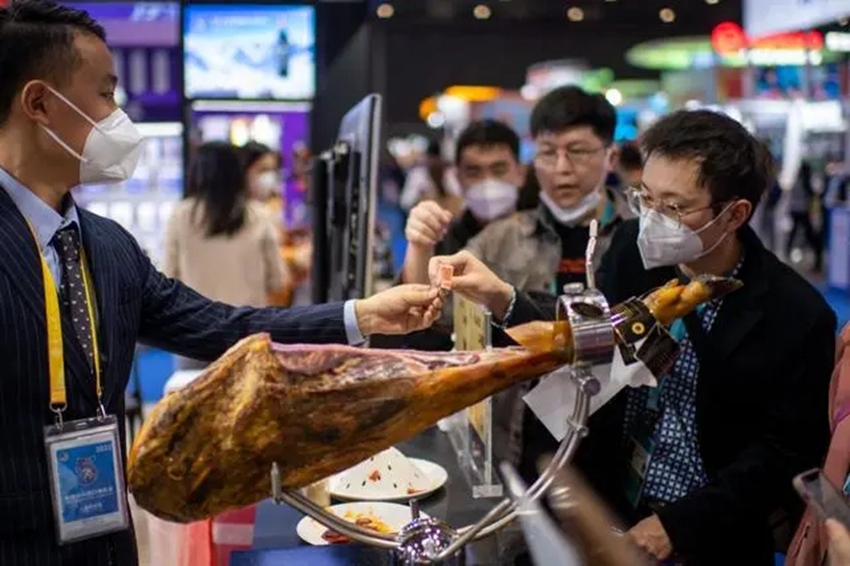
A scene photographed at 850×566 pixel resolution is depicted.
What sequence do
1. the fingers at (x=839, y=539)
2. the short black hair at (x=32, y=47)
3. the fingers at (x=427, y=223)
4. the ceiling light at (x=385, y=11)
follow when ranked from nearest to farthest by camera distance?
the fingers at (x=839, y=539) → the short black hair at (x=32, y=47) → the fingers at (x=427, y=223) → the ceiling light at (x=385, y=11)

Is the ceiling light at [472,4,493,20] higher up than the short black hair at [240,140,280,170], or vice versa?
the ceiling light at [472,4,493,20]

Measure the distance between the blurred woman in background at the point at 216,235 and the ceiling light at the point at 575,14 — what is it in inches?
505

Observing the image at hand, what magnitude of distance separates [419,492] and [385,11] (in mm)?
16419

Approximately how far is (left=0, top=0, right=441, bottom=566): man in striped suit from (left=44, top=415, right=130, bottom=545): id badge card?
1 centimetres

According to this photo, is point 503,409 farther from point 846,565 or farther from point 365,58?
point 365,58

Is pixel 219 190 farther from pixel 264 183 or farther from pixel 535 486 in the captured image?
pixel 535 486

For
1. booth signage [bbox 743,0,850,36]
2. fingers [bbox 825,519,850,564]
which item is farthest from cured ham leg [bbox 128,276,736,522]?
booth signage [bbox 743,0,850,36]

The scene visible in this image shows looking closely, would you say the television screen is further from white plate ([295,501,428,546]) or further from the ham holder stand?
the ham holder stand

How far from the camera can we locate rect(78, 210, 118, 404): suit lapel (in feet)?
5.73

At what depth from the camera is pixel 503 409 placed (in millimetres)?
2084

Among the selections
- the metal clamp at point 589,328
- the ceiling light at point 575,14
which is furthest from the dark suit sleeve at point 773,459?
the ceiling light at point 575,14

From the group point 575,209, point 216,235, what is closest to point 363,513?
point 575,209

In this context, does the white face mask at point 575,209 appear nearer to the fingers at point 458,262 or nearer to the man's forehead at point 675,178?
the man's forehead at point 675,178

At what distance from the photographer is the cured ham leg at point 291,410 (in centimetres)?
108
